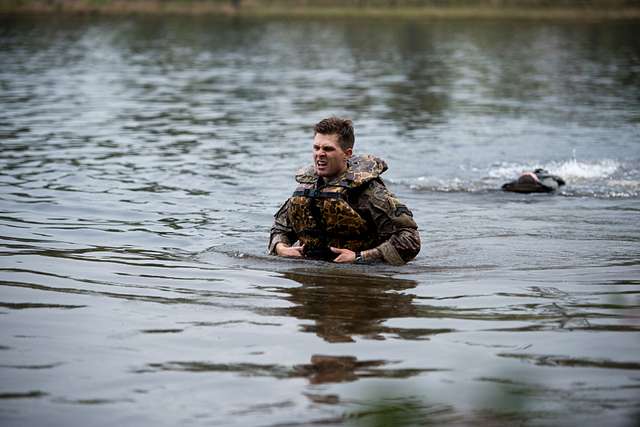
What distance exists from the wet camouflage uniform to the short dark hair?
0.27m

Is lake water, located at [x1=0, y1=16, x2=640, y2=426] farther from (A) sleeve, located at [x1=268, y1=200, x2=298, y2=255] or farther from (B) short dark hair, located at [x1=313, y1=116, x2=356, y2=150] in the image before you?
(B) short dark hair, located at [x1=313, y1=116, x2=356, y2=150]

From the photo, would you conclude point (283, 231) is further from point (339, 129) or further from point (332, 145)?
point (339, 129)

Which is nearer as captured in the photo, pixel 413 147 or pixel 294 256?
pixel 294 256

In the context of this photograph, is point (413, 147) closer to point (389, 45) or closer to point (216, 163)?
point (216, 163)

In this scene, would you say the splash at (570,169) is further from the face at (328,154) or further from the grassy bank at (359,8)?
the grassy bank at (359,8)

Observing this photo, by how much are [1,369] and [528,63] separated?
1305 inches

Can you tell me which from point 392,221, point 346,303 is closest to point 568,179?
point 392,221

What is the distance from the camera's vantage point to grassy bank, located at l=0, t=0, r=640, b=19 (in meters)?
64.1

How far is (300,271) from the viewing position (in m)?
9.15

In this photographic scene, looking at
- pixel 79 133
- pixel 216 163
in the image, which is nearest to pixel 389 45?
pixel 79 133

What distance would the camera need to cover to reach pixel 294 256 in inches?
372

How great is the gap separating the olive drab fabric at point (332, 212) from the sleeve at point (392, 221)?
0.45 feet

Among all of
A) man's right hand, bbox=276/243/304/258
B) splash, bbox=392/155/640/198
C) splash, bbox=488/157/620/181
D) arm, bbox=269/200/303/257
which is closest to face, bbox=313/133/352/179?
arm, bbox=269/200/303/257

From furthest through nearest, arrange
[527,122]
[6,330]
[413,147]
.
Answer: [527,122] → [413,147] → [6,330]
